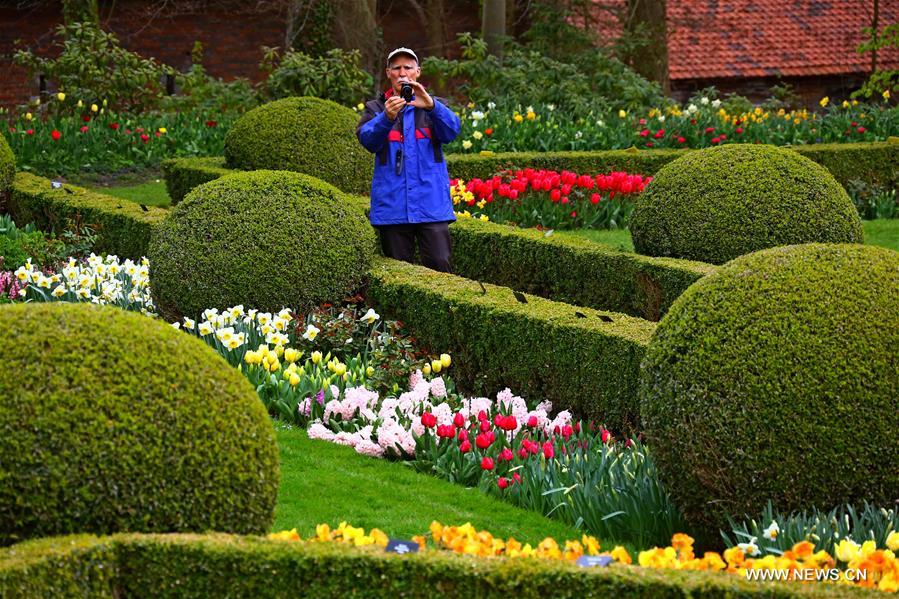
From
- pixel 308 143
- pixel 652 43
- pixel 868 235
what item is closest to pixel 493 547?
pixel 308 143

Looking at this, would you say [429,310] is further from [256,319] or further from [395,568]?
[395,568]

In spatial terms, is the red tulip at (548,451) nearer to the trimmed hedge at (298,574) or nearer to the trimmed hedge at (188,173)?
the trimmed hedge at (298,574)

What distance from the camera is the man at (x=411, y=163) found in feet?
25.6

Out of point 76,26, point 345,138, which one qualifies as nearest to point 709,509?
point 345,138

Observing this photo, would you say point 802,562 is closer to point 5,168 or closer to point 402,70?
point 402,70

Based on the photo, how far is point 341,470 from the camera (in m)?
5.52

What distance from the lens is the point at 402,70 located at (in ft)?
25.4

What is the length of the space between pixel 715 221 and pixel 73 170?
28.8 feet

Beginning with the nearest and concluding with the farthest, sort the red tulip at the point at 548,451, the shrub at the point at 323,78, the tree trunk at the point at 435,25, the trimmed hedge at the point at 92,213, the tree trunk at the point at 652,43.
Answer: the red tulip at the point at 548,451, the trimmed hedge at the point at 92,213, the shrub at the point at 323,78, the tree trunk at the point at 652,43, the tree trunk at the point at 435,25

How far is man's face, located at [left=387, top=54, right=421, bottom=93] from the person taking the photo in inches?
305

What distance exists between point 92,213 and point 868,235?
667cm

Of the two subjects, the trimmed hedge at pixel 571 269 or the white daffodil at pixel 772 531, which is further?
the trimmed hedge at pixel 571 269

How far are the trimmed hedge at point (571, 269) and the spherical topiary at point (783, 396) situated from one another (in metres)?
2.75
